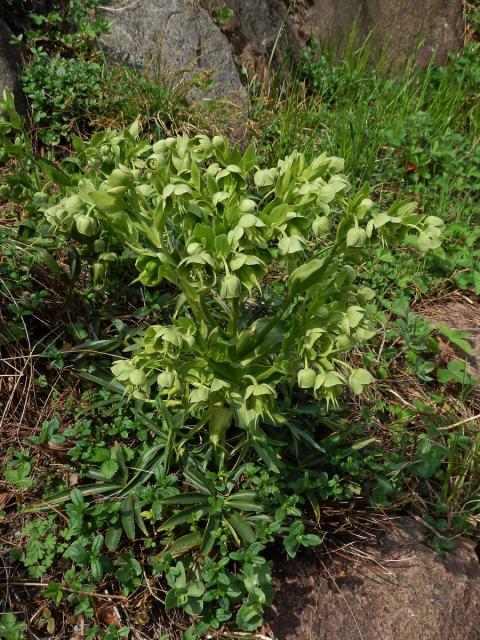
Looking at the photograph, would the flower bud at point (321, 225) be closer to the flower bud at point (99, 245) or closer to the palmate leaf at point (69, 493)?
the flower bud at point (99, 245)

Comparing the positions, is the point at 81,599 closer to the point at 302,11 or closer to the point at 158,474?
the point at 158,474

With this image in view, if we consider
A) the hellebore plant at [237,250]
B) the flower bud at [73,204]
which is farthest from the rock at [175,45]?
the flower bud at [73,204]

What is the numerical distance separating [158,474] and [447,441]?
41.6 inches

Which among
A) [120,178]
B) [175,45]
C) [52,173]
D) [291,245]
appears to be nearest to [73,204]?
[120,178]

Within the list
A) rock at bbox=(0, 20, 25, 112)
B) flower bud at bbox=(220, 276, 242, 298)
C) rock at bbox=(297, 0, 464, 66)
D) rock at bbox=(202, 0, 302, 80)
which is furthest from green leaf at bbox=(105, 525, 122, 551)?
rock at bbox=(297, 0, 464, 66)

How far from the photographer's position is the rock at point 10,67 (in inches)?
107

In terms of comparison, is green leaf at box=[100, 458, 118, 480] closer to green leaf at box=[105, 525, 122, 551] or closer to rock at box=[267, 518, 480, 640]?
green leaf at box=[105, 525, 122, 551]

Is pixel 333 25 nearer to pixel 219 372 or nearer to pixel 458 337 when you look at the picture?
pixel 458 337

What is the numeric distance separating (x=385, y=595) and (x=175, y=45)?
2835 millimetres

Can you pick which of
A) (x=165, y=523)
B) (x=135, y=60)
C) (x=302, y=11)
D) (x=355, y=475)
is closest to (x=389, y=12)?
(x=302, y=11)

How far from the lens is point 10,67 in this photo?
2.77 m

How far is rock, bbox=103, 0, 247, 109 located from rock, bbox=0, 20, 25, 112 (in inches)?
19.5

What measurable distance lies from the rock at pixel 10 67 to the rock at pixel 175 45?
496 millimetres

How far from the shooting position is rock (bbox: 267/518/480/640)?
175cm
